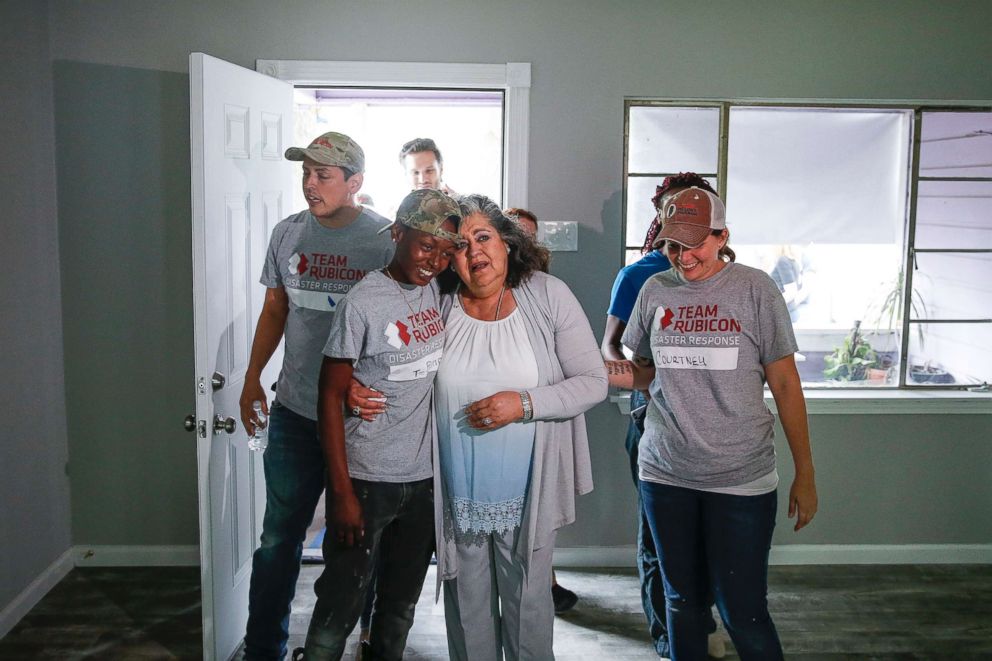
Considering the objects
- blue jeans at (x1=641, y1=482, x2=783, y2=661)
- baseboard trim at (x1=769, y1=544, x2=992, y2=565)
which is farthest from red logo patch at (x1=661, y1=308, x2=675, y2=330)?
baseboard trim at (x1=769, y1=544, x2=992, y2=565)

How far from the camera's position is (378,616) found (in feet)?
7.54

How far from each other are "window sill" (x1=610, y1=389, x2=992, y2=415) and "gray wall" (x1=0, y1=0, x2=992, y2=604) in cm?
5

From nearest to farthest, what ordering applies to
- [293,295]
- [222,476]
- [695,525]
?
[695,525]
[293,295]
[222,476]

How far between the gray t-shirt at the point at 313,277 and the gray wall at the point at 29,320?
1.23 meters

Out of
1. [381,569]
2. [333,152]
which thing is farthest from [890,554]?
[333,152]

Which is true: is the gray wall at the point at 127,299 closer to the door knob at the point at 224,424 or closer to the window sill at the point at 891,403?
the door knob at the point at 224,424

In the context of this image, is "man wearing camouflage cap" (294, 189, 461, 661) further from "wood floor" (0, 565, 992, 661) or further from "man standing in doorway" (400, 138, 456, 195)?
"man standing in doorway" (400, 138, 456, 195)

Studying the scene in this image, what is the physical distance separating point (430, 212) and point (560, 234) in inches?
61.6

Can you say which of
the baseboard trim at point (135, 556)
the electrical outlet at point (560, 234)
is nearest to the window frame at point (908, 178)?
the electrical outlet at point (560, 234)

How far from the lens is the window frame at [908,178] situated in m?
3.62

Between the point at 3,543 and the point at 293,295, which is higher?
the point at 293,295

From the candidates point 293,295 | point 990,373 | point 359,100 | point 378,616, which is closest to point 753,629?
point 378,616

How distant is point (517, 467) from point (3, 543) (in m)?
2.03

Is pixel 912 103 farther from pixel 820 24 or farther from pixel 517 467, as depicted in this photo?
pixel 517 467
